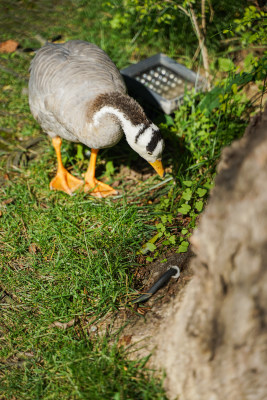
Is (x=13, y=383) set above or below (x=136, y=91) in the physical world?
below

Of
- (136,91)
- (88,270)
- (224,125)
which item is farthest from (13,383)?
(136,91)

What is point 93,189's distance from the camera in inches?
149

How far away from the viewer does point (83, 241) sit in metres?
3.20

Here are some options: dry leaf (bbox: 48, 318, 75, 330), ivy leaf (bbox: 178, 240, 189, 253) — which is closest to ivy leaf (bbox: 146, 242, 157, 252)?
ivy leaf (bbox: 178, 240, 189, 253)

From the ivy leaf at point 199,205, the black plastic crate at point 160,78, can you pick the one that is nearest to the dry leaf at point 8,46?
the black plastic crate at point 160,78

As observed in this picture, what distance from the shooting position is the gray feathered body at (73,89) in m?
3.21

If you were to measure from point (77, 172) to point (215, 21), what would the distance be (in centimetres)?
263

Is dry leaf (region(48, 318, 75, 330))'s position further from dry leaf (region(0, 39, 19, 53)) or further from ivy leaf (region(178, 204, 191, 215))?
dry leaf (region(0, 39, 19, 53))

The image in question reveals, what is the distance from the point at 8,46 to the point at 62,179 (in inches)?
123

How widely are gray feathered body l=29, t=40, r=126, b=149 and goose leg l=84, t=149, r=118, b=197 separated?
0.41 meters

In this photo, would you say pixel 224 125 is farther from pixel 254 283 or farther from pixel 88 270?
pixel 254 283

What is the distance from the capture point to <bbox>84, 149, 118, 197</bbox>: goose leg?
3.84 meters

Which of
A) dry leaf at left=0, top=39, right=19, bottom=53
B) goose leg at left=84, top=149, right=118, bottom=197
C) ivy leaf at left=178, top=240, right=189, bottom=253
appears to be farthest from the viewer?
dry leaf at left=0, top=39, right=19, bottom=53

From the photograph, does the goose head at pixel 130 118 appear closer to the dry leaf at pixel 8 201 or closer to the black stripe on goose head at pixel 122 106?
the black stripe on goose head at pixel 122 106
